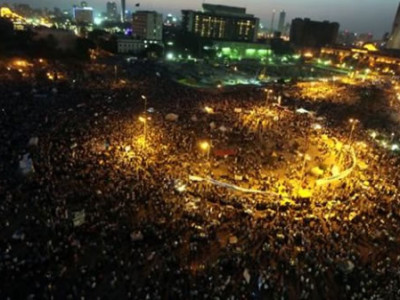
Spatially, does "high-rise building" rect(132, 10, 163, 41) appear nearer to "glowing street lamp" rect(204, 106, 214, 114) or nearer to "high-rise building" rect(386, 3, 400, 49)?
"glowing street lamp" rect(204, 106, 214, 114)

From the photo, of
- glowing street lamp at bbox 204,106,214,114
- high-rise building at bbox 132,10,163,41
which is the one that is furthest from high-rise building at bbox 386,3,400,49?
glowing street lamp at bbox 204,106,214,114

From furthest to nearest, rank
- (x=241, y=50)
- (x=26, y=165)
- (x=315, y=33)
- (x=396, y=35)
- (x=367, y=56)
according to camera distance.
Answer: (x=315, y=33), (x=396, y=35), (x=241, y=50), (x=367, y=56), (x=26, y=165)

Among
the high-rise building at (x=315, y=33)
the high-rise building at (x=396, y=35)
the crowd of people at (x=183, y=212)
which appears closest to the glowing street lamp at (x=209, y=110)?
the crowd of people at (x=183, y=212)

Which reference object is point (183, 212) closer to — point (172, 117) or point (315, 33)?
point (172, 117)

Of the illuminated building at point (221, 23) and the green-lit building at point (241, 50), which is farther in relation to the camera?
the illuminated building at point (221, 23)

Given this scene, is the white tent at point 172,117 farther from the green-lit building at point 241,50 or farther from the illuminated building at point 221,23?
the illuminated building at point 221,23

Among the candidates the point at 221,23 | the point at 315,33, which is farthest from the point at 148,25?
the point at 315,33

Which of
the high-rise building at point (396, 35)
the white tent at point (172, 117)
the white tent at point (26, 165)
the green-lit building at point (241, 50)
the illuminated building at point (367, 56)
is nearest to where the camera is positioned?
the white tent at point (26, 165)
